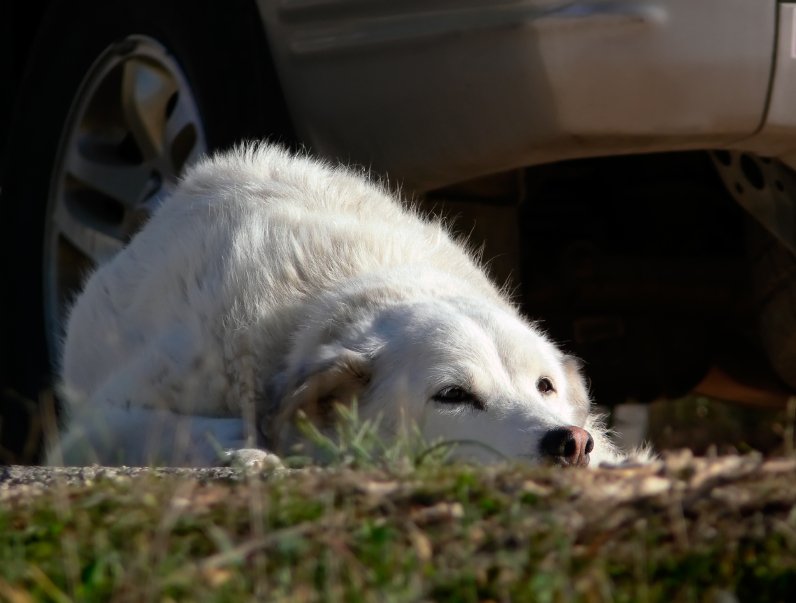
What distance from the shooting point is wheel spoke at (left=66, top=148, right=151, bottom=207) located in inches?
203

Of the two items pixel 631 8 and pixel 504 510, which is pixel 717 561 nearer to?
pixel 504 510

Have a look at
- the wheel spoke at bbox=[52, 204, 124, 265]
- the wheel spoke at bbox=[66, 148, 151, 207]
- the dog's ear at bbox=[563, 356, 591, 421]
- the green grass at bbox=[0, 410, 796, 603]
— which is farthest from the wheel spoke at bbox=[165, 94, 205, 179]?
the green grass at bbox=[0, 410, 796, 603]

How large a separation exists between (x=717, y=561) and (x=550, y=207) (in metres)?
3.18

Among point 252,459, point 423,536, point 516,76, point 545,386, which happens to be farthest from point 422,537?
point 516,76

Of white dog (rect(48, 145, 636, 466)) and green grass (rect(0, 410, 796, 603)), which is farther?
white dog (rect(48, 145, 636, 466))

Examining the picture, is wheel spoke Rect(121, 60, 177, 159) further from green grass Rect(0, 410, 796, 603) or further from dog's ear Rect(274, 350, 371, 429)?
green grass Rect(0, 410, 796, 603)

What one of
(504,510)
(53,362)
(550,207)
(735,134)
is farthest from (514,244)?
(504,510)

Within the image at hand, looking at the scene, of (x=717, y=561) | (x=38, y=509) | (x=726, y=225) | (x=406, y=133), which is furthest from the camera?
(x=726, y=225)

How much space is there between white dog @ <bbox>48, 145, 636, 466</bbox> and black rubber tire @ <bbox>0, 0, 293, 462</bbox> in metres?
0.18

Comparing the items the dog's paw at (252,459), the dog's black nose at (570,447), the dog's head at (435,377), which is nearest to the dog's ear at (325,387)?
the dog's head at (435,377)

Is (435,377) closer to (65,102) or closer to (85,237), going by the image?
(85,237)

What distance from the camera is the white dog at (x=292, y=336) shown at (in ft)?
12.0

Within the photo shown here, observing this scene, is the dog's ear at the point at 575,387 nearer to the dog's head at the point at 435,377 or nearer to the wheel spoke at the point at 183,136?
the dog's head at the point at 435,377

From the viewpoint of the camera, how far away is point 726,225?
207 inches
